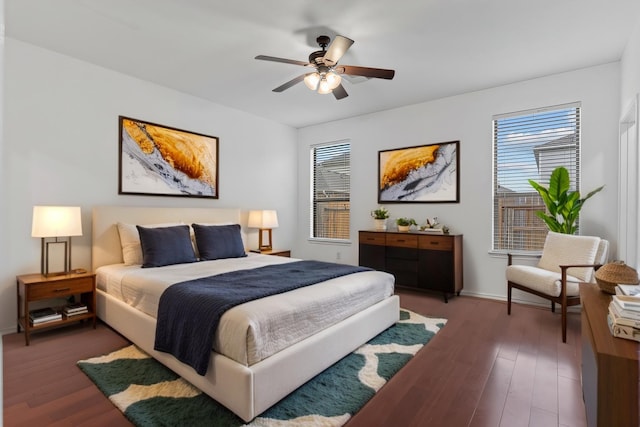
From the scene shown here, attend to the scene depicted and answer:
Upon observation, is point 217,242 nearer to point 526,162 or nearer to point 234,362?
point 234,362

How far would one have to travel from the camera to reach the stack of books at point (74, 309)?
3.20 metres

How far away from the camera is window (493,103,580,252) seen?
3.90 meters

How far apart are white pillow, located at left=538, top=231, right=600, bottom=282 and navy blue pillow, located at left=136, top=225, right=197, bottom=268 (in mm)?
3849

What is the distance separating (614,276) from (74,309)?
4.30m

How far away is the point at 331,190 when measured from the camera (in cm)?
595

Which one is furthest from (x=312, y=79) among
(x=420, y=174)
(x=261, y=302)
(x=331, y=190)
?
(x=331, y=190)

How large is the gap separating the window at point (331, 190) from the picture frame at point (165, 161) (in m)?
1.90

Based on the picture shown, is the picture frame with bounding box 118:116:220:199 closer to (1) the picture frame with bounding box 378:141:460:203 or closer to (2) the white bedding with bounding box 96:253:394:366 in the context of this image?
(2) the white bedding with bounding box 96:253:394:366

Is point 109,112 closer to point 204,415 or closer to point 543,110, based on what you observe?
point 204,415

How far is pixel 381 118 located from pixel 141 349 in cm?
432

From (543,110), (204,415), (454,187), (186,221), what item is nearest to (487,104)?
(543,110)

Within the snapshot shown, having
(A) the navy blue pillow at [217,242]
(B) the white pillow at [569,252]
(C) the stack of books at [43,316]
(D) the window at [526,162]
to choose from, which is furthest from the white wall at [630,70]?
(C) the stack of books at [43,316]

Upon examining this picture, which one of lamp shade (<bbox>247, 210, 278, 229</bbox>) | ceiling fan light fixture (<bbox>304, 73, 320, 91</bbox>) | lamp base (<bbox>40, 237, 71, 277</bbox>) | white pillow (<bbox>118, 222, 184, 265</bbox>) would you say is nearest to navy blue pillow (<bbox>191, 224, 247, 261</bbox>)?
white pillow (<bbox>118, 222, 184, 265</bbox>)

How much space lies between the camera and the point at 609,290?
83.3 inches
